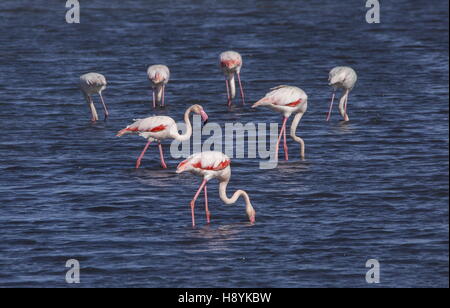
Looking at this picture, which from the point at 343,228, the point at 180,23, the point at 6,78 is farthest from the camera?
the point at 180,23

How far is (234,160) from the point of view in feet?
67.8

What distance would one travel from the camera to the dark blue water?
15.1m

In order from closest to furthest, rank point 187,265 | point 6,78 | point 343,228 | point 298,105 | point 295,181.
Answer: point 187,265, point 343,228, point 295,181, point 298,105, point 6,78

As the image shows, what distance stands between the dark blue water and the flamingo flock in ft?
1.12

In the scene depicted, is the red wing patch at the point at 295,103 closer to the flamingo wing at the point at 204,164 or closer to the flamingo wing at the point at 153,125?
the flamingo wing at the point at 153,125

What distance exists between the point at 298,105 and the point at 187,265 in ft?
20.5

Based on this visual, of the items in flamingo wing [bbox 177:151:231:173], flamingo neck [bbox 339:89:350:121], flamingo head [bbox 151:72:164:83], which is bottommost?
flamingo neck [bbox 339:89:350:121]

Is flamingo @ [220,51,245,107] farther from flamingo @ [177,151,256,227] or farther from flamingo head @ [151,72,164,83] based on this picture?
flamingo @ [177,151,256,227]

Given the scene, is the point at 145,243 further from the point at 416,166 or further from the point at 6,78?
the point at 6,78

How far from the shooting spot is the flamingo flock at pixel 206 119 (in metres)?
16.3

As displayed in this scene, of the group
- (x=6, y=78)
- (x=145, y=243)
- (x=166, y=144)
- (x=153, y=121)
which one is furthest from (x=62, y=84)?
(x=145, y=243)

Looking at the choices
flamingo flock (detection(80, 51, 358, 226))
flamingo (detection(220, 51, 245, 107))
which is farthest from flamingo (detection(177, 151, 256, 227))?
flamingo (detection(220, 51, 245, 107))

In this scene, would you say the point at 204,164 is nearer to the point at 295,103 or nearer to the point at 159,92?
the point at 295,103

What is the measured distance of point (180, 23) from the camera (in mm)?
35344
